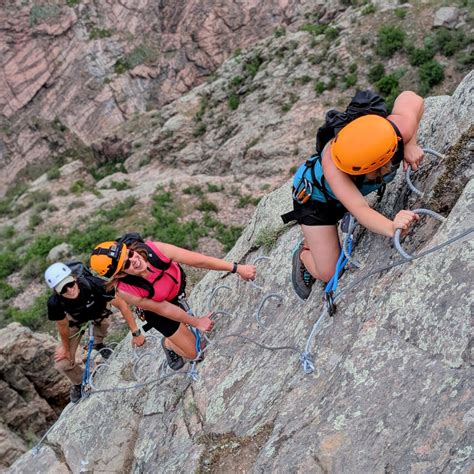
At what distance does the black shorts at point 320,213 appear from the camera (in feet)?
10.8

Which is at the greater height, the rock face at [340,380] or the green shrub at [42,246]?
the rock face at [340,380]

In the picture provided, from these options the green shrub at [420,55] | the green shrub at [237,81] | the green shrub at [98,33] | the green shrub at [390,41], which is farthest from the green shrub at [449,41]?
the green shrub at [98,33]

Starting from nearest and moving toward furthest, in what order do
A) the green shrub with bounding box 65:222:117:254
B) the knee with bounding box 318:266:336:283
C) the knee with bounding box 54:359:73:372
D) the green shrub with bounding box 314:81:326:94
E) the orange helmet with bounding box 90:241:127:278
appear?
the knee with bounding box 318:266:336:283
the orange helmet with bounding box 90:241:127:278
the knee with bounding box 54:359:73:372
the green shrub with bounding box 65:222:117:254
the green shrub with bounding box 314:81:326:94

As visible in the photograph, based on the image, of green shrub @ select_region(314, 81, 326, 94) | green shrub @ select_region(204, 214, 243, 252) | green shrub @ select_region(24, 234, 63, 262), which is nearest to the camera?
green shrub @ select_region(204, 214, 243, 252)

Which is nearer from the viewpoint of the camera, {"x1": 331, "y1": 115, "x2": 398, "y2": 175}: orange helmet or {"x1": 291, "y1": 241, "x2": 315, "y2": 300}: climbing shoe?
{"x1": 331, "y1": 115, "x2": 398, "y2": 175}: orange helmet

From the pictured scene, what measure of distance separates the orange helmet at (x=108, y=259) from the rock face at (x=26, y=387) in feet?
14.6

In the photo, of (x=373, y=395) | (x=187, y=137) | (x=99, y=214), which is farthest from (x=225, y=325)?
(x=187, y=137)

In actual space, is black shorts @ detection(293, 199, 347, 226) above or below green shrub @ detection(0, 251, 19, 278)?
above

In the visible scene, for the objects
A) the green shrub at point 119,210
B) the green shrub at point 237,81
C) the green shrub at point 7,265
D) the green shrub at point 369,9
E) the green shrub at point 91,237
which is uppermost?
the green shrub at point 7,265

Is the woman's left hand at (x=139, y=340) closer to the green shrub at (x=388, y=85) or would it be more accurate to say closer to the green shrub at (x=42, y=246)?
the green shrub at (x=42, y=246)

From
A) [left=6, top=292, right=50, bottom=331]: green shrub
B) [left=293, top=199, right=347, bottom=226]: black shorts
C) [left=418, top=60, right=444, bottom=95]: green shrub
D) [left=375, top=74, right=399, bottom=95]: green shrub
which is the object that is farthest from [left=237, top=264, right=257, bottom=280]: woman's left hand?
[left=375, top=74, right=399, bottom=95]: green shrub

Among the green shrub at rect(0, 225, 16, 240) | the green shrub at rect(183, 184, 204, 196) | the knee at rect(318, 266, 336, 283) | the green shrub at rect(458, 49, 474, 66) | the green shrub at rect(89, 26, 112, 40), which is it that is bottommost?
the green shrub at rect(458, 49, 474, 66)

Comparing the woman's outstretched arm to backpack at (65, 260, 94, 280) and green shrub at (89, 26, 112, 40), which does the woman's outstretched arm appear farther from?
green shrub at (89, 26, 112, 40)

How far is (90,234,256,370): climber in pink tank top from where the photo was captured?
12.1 ft
